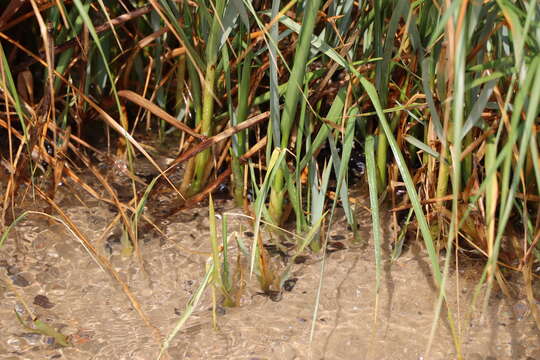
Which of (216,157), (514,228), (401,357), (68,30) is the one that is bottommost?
(401,357)

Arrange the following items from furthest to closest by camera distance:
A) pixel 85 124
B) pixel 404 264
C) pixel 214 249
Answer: pixel 85 124, pixel 404 264, pixel 214 249

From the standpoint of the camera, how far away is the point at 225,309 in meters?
1.10

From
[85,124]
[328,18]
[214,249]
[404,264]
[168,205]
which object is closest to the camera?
[214,249]

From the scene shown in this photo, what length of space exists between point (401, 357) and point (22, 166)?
0.68 meters

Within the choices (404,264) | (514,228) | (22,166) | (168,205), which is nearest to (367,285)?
(404,264)

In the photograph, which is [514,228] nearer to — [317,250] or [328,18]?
[317,250]

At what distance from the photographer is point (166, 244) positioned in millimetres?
1222

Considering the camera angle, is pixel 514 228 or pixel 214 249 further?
pixel 514 228

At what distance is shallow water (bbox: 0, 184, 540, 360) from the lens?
1.03 m

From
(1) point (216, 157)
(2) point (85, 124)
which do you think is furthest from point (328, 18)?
(2) point (85, 124)

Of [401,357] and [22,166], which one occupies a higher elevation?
[22,166]

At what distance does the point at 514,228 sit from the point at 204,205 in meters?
0.55

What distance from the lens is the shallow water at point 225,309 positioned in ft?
3.39

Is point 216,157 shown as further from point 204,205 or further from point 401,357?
point 401,357
